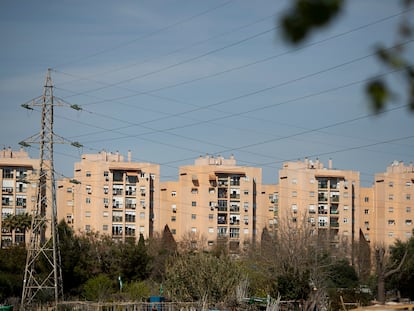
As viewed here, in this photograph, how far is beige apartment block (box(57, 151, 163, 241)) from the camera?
321ft

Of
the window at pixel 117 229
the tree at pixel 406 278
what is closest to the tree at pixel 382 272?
the tree at pixel 406 278

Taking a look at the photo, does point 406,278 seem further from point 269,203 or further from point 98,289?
point 269,203

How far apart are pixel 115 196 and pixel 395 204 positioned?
34864 mm

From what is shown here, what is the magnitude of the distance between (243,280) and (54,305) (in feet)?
28.0

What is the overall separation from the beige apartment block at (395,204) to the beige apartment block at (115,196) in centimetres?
2873

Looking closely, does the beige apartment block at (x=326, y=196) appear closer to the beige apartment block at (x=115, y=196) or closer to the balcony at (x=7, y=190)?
the beige apartment block at (x=115, y=196)

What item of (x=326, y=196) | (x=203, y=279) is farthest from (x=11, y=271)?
(x=326, y=196)

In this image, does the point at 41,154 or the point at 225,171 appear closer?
the point at 41,154

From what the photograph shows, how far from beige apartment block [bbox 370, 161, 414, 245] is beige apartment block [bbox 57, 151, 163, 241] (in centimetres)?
2873

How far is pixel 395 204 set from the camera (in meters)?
104

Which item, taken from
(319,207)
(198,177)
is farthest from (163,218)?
(319,207)

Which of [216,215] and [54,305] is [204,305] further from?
[216,215]

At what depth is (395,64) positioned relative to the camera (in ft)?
8.65

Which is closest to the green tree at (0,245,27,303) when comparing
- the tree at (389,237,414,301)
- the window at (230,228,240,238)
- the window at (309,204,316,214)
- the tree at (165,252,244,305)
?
the tree at (165,252,244,305)
